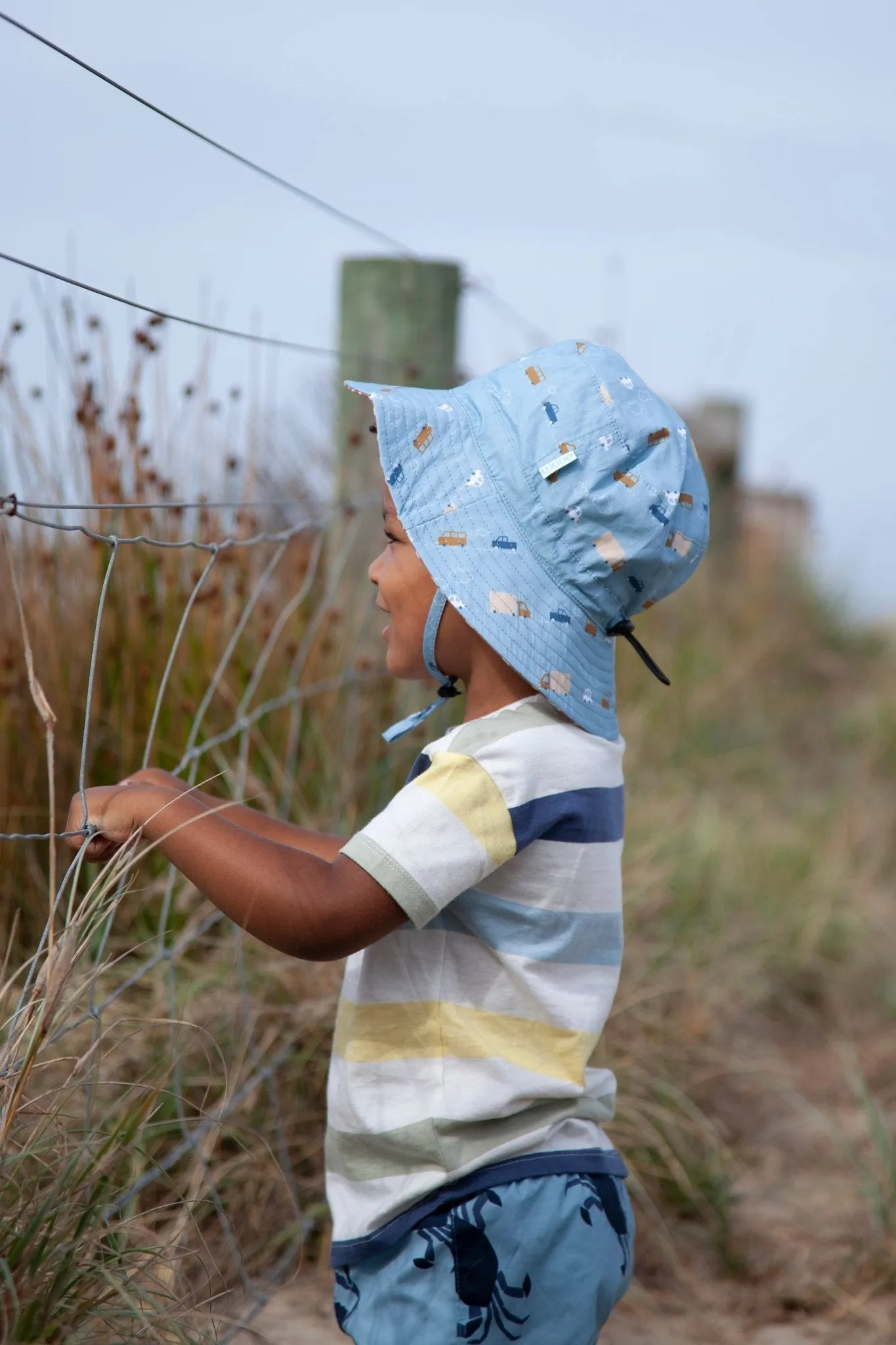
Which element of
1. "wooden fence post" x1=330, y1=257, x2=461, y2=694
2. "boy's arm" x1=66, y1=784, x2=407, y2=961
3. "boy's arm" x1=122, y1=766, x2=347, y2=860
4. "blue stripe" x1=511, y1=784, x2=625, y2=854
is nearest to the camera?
"boy's arm" x1=66, y1=784, x2=407, y2=961

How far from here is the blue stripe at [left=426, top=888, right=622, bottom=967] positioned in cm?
151

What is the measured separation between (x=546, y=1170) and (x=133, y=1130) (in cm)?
63

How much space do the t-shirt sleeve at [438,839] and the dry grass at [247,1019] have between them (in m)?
0.28

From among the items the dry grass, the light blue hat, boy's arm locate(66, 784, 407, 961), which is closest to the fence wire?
the dry grass

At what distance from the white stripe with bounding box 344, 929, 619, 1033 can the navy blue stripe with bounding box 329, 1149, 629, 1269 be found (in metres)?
0.14

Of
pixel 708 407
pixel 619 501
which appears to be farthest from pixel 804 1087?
pixel 708 407

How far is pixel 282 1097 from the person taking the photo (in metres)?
2.32

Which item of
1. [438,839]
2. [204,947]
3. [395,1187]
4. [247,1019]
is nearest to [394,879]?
[438,839]

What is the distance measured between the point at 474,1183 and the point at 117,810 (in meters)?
0.56

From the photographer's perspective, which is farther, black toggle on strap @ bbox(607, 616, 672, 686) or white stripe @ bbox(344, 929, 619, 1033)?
black toggle on strap @ bbox(607, 616, 672, 686)

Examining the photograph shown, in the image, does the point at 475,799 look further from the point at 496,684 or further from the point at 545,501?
the point at 545,501

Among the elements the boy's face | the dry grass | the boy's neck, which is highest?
the boy's face

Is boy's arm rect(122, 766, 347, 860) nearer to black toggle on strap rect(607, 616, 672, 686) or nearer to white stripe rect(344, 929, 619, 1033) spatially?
white stripe rect(344, 929, 619, 1033)

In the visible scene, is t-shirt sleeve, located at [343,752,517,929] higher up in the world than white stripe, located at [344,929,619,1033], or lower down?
higher up
